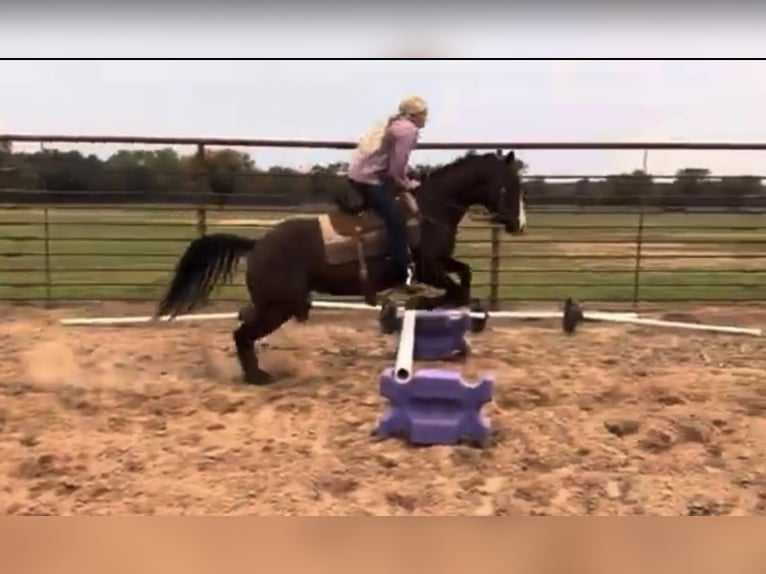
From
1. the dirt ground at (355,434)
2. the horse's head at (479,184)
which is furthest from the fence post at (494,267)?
the horse's head at (479,184)

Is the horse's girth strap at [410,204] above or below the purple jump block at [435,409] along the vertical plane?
above

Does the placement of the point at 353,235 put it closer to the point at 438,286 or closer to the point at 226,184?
the point at 438,286

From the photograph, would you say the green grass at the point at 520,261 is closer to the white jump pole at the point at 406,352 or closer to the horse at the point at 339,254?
the horse at the point at 339,254

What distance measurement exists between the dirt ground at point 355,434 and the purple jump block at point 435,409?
8cm

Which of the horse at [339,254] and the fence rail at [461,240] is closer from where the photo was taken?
the horse at [339,254]

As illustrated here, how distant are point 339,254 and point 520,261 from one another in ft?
24.9

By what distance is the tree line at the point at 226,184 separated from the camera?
7145 millimetres

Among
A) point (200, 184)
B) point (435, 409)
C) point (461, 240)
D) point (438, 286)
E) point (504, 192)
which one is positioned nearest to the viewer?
point (435, 409)

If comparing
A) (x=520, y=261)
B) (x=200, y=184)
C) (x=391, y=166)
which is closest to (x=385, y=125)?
(x=391, y=166)

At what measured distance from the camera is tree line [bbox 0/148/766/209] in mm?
7145

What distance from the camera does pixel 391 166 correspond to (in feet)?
15.4

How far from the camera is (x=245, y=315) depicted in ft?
15.6

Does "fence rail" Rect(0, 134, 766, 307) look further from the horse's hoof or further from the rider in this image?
the horse's hoof

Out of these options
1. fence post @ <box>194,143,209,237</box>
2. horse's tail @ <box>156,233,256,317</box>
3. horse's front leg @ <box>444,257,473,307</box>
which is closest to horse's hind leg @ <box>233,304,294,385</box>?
horse's tail @ <box>156,233,256,317</box>
